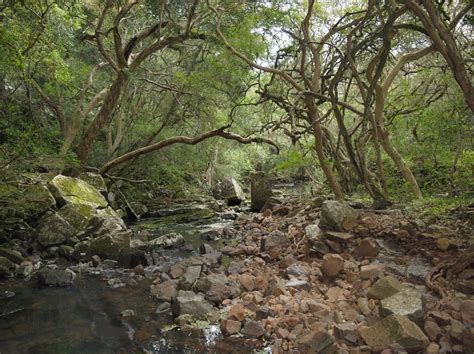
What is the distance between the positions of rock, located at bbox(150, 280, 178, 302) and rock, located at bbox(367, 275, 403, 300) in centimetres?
276

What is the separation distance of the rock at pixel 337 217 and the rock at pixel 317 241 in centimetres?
16

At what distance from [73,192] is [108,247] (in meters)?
2.65

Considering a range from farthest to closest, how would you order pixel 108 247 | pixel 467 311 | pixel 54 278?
1. pixel 108 247
2. pixel 54 278
3. pixel 467 311

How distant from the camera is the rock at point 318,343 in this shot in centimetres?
356

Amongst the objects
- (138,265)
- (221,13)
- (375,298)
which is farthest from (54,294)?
(221,13)

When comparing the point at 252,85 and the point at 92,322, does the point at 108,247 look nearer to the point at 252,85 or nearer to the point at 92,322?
the point at 92,322

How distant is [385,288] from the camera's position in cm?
422

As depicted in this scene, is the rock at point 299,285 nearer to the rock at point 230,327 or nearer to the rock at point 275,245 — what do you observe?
the rock at point 230,327

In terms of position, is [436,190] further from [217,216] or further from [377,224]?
[217,216]

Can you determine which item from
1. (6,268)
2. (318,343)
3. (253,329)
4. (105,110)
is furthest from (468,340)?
(105,110)

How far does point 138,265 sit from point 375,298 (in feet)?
14.8

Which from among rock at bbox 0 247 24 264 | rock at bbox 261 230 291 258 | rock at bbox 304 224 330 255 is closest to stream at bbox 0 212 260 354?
rock at bbox 0 247 24 264

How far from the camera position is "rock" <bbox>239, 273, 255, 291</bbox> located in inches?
221

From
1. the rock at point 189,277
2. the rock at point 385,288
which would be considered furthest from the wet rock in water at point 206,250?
the rock at point 385,288
